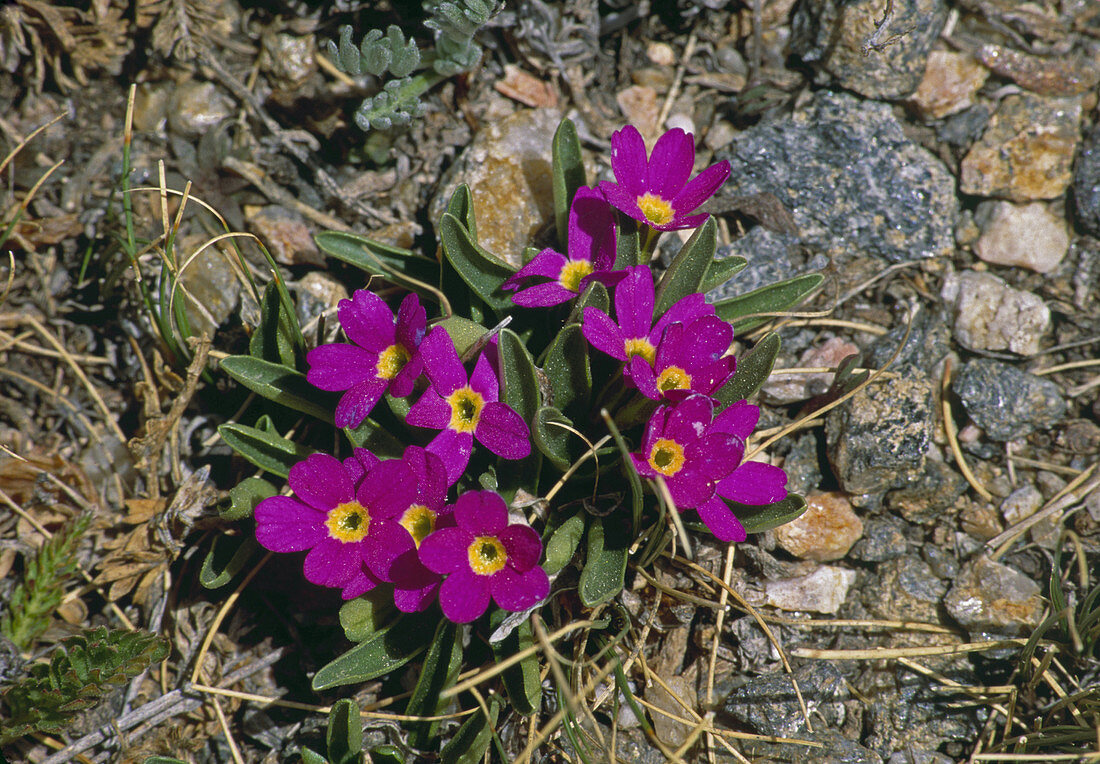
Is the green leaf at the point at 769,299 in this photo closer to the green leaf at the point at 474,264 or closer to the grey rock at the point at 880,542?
the green leaf at the point at 474,264

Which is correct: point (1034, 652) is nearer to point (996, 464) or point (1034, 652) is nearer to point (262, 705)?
point (996, 464)

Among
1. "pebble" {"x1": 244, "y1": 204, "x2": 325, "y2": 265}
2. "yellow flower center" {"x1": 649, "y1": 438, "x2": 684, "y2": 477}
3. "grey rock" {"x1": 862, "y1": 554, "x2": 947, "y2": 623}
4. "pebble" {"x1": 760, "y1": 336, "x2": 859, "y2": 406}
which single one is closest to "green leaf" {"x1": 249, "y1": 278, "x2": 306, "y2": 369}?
"pebble" {"x1": 244, "y1": 204, "x2": 325, "y2": 265}

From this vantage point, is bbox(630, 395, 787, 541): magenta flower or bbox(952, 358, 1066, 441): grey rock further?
bbox(952, 358, 1066, 441): grey rock

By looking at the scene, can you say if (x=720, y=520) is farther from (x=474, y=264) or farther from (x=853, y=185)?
(x=853, y=185)

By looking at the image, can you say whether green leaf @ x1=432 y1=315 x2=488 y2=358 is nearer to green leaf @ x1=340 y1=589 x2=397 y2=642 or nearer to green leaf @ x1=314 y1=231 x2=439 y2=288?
green leaf @ x1=314 y1=231 x2=439 y2=288

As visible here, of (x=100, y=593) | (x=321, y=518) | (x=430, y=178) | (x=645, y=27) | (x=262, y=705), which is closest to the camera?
(x=321, y=518)

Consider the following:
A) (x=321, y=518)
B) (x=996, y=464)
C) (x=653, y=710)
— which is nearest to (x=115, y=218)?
(x=321, y=518)
